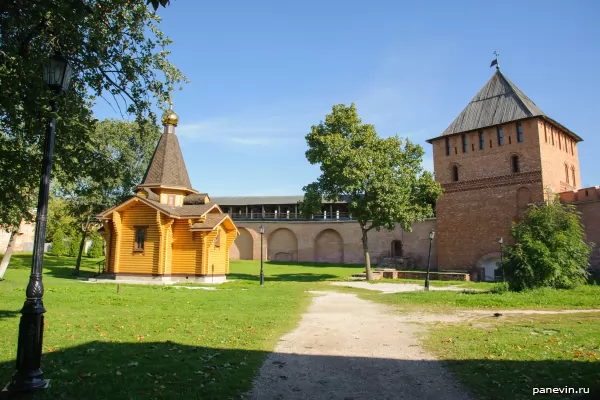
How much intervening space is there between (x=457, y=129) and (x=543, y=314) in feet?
82.4

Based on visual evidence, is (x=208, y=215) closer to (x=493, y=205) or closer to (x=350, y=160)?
(x=350, y=160)

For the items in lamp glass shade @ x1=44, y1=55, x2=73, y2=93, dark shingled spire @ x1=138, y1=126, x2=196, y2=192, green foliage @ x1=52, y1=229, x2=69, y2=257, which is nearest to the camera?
lamp glass shade @ x1=44, y1=55, x2=73, y2=93

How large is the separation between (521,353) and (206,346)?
509 centimetres

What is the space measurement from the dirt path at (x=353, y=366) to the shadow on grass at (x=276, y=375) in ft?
0.04

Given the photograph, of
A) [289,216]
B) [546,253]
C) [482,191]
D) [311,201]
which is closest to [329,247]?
[289,216]

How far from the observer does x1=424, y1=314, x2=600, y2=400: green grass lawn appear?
16.8 ft

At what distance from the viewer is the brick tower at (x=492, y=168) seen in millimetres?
29266

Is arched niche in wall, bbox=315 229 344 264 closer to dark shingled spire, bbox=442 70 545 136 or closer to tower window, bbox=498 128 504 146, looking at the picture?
dark shingled spire, bbox=442 70 545 136

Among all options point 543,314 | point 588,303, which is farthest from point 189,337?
point 588,303

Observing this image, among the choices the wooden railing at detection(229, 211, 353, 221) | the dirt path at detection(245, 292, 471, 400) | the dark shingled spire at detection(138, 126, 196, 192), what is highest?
the dark shingled spire at detection(138, 126, 196, 192)

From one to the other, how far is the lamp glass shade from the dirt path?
15.0 ft

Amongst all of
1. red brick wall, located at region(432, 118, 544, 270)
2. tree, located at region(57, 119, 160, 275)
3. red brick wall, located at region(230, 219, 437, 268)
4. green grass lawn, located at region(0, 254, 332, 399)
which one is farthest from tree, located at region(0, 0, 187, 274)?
red brick wall, located at region(230, 219, 437, 268)

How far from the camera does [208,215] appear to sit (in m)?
26.5

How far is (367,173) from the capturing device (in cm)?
2400
